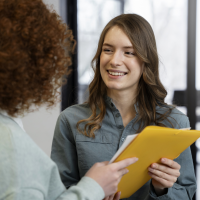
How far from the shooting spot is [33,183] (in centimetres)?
64

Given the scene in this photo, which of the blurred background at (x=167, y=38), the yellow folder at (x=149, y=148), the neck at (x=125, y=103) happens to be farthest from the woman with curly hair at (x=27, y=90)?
the blurred background at (x=167, y=38)

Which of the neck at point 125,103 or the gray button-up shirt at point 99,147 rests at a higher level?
the neck at point 125,103

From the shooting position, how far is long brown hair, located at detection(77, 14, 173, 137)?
1.19 metres

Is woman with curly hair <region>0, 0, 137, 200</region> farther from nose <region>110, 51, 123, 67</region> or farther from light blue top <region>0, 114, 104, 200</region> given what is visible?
nose <region>110, 51, 123, 67</region>

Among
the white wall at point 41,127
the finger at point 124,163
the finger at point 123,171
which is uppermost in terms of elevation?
the finger at point 124,163

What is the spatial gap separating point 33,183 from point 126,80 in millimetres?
732

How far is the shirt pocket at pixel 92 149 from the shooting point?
1.19m

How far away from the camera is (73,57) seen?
2861 millimetres

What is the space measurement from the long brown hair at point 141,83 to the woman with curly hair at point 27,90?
505mm

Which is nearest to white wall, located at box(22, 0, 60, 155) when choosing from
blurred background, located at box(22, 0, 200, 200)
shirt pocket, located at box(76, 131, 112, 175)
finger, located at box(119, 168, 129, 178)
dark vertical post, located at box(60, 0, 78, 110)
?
blurred background, located at box(22, 0, 200, 200)

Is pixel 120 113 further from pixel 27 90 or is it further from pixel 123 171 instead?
pixel 27 90

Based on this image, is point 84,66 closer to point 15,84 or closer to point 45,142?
point 45,142

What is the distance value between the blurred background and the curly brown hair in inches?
59.4

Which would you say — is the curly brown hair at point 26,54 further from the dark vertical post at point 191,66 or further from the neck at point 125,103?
the dark vertical post at point 191,66
